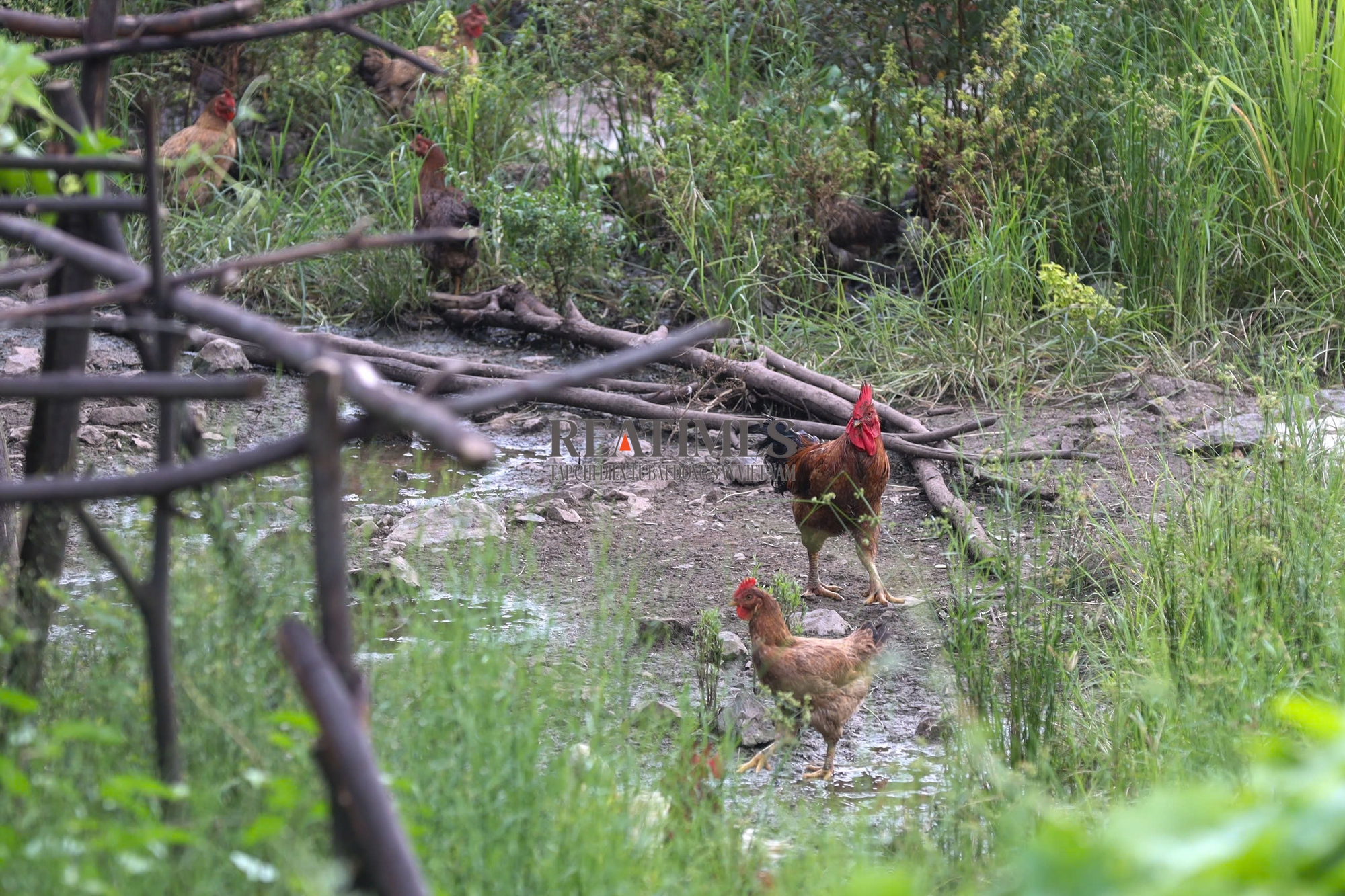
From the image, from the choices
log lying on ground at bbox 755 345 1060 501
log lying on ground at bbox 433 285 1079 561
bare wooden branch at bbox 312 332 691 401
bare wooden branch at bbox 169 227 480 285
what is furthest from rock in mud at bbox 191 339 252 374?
bare wooden branch at bbox 169 227 480 285

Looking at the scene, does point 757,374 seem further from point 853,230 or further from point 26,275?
point 26,275

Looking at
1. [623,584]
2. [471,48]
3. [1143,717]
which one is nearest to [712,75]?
[471,48]

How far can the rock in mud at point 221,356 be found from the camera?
617 centimetres

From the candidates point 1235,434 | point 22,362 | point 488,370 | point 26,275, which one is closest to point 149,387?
point 26,275

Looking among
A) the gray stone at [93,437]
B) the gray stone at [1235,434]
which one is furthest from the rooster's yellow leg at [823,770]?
the gray stone at [93,437]

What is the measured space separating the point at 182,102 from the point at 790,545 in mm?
6334

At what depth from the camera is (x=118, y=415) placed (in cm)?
573

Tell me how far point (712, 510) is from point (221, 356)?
8.55 feet

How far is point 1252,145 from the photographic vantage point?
637 centimetres

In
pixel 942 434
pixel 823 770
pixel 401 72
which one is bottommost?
pixel 823 770

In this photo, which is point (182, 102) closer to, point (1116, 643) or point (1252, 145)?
point (1252, 145)

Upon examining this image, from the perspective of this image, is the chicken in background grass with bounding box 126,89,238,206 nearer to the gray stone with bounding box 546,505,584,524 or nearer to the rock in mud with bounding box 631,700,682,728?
the gray stone with bounding box 546,505,584,524

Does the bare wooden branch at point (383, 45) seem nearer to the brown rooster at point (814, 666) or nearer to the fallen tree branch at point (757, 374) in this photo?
the brown rooster at point (814, 666)

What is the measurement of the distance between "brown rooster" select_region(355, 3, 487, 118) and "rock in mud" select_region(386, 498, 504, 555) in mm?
4676
